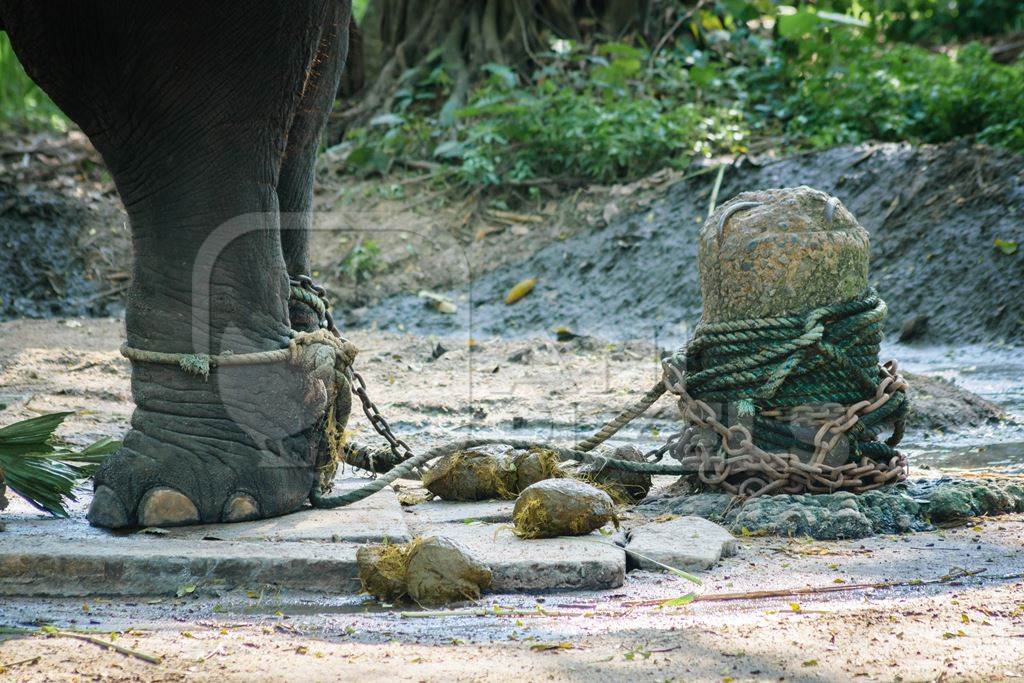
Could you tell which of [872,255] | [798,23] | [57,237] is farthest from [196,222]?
[798,23]

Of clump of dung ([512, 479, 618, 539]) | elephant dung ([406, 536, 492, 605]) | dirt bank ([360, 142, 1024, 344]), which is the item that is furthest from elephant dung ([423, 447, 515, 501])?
dirt bank ([360, 142, 1024, 344])

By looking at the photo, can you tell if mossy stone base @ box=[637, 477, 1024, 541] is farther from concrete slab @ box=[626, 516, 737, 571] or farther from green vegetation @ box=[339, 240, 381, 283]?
green vegetation @ box=[339, 240, 381, 283]

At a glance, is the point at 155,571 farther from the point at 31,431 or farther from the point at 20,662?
the point at 31,431

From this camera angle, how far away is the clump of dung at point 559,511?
2811 mm

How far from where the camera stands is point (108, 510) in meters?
2.82

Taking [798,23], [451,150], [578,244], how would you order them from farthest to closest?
[798,23]
[451,150]
[578,244]

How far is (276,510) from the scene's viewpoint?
301 centimetres

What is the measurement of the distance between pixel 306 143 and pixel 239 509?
4.74 ft

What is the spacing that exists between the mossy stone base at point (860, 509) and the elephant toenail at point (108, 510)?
53.9 inches

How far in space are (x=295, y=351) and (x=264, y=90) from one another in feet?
2.26

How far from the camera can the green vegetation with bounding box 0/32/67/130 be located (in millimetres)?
11352

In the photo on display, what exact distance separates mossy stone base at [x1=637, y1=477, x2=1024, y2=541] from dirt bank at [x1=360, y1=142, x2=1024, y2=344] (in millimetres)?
3561

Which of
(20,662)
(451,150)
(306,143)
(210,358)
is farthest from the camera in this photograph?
(451,150)

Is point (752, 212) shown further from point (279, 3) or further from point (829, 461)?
point (279, 3)
